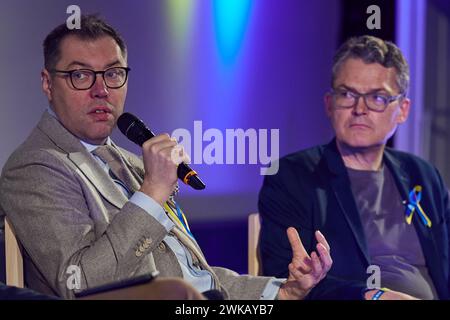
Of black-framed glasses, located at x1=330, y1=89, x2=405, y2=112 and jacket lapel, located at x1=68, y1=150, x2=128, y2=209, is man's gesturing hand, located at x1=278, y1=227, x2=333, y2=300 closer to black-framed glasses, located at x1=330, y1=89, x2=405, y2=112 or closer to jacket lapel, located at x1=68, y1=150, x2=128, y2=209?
jacket lapel, located at x1=68, y1=150, x2=128, y2=209

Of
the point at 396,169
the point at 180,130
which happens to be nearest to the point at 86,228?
the point at 180,130

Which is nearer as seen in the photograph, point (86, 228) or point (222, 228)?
point (86, 228)

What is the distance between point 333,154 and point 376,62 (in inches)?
14.9

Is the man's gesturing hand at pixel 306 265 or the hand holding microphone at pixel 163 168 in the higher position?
the hand holding microphone at pixel 163 168

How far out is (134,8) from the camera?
256cm

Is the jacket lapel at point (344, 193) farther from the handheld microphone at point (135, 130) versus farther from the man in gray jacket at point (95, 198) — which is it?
the handheld microphone at point (135, 130)

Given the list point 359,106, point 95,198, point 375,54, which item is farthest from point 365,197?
point 95,198

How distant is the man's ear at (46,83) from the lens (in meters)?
2.37

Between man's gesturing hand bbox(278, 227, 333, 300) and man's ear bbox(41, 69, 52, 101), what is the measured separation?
871 millimetres

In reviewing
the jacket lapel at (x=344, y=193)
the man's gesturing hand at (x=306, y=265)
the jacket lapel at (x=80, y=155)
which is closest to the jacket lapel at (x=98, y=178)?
the jacket lapel at (x=80, y=155)

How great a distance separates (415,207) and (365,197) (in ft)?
0.61

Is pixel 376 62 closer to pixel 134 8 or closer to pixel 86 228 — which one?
pixel 134 8
